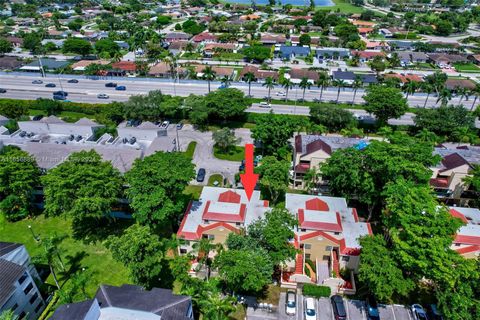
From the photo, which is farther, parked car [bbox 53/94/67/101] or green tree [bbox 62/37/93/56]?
green tree [bbox 62/37/93/56]

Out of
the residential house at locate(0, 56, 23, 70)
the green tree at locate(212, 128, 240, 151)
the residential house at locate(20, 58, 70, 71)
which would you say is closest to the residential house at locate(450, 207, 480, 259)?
the green tree at locate(212, 128, 240, 151)

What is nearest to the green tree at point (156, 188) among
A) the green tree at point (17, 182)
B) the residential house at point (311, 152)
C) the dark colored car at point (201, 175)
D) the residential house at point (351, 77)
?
the dark colored car at point (201, 175)

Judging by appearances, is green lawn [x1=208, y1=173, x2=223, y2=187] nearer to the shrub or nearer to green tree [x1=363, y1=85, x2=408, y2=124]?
the shrub

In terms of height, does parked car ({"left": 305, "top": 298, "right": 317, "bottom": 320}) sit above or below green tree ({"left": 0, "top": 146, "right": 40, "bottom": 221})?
below

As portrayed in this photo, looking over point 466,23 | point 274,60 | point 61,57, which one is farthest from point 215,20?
point 466,23

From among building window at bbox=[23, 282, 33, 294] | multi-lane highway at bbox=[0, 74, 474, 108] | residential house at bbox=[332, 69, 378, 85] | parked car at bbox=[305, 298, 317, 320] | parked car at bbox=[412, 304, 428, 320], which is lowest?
multi-lane highway at bbox=[0, 74, 474, 108]

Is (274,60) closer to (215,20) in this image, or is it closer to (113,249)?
(215,20)
